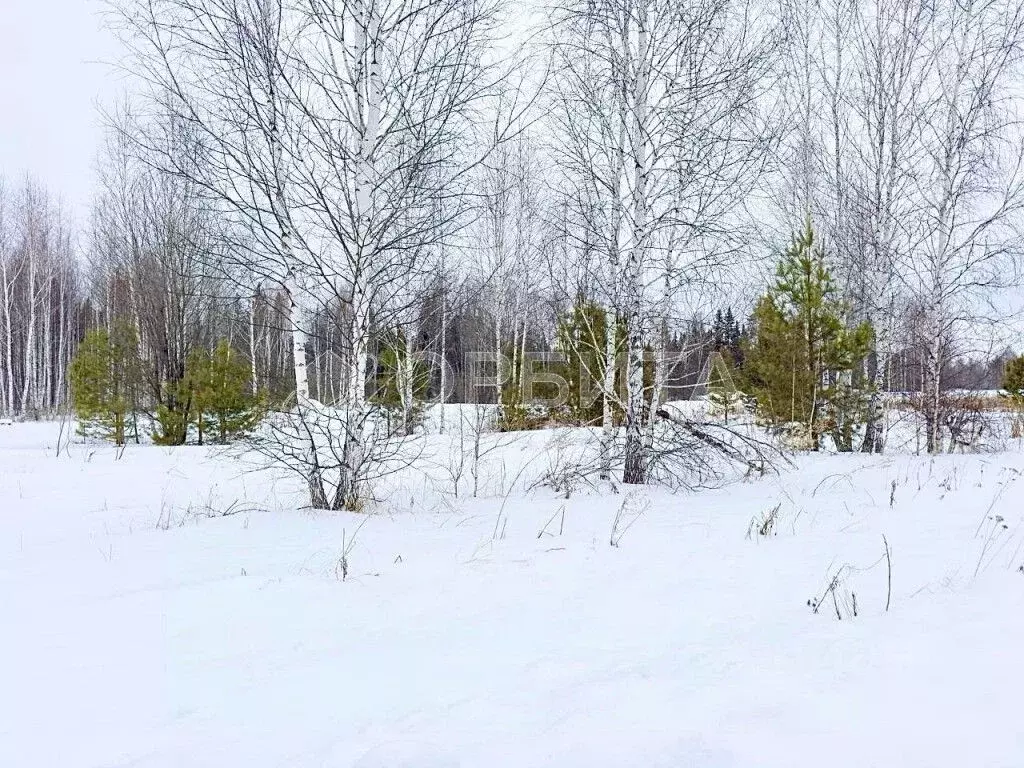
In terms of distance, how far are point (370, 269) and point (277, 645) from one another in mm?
3158

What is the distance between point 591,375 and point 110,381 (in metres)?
11.1

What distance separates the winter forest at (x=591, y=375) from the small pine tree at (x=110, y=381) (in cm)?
6

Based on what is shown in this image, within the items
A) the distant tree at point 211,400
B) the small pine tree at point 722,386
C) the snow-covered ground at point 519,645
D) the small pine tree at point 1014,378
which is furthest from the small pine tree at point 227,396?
the small pine tree at point 1014,378

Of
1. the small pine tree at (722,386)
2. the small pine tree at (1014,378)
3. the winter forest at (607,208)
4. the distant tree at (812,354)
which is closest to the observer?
the winter forest at (607,208)

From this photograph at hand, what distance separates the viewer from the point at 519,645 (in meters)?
1.88

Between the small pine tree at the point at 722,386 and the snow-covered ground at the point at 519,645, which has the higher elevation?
the small pine tree at the point at 722,386

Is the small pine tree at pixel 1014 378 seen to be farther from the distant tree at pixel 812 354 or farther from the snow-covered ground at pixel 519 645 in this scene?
the snow-covered ground at pixel 519 645

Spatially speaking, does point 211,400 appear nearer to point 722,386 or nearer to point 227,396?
point 227,396

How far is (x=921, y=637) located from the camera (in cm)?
182

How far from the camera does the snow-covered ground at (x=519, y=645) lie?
4.34ft

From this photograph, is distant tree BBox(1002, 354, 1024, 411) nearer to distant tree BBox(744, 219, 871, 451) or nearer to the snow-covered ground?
distant tree BBox(744, 219, 871, 451)

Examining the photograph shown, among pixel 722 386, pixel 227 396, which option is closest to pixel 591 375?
pixel 722 386

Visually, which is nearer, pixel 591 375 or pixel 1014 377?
pixel 591 375

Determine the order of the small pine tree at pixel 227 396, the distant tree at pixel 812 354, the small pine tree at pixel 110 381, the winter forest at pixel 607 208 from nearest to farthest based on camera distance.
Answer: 1. the winter forest at pixel 607 208
2. the distant tree at pixel 812 354
3. the small pine tree at pixel 227 396
4. the small pine tree at pixel 110 381
